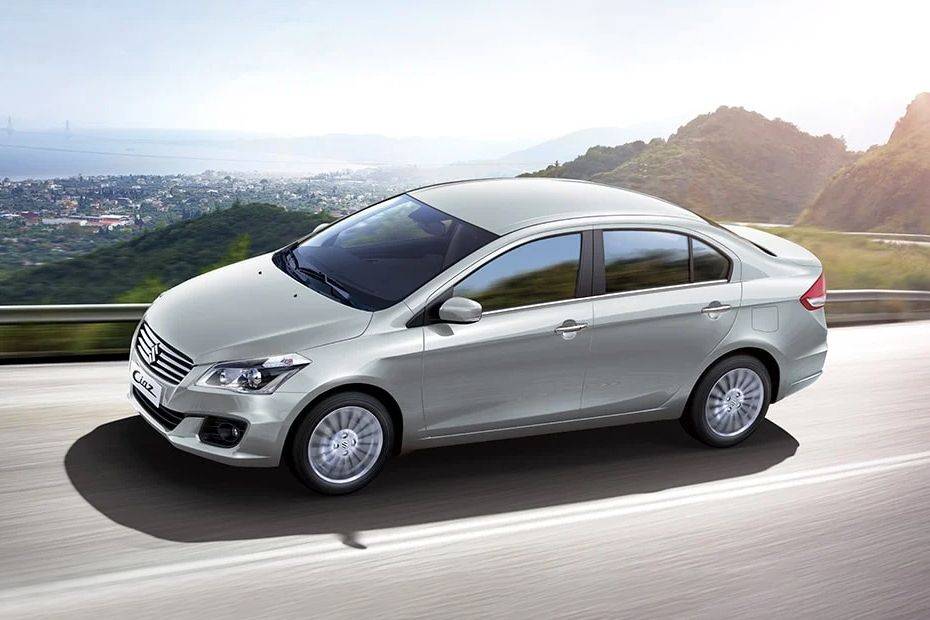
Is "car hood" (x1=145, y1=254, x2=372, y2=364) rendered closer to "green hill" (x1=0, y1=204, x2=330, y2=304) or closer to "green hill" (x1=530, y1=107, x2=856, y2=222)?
"green hill" (x1=0, y1=204, x2=330, y2=304)

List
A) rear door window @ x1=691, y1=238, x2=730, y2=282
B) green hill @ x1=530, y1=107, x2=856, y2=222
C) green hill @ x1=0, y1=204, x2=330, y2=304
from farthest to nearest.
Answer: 1. green hill @ x1=530, y1=107, x2=856, y2=222
2. green hill @ x1=0, y1=204, x2=330, y2=304
3. rear door window @ x1=691, y1=238, x2=730, y2=282

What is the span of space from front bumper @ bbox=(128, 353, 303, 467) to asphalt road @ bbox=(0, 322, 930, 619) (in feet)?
0.97

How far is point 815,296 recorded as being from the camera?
7.83 meters

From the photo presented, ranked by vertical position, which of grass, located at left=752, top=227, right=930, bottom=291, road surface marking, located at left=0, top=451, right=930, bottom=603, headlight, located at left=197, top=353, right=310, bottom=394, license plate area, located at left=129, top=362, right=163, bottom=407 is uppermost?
headlight, located at left=197, top=353, right=310, bottom=394

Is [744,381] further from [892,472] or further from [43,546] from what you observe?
[43,546]

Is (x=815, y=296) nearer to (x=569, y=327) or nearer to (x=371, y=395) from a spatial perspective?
(x=569, y=327)

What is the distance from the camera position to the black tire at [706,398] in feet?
24.1

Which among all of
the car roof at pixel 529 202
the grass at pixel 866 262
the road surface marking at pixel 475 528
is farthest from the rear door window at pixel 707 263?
the grass at pixel 866 262

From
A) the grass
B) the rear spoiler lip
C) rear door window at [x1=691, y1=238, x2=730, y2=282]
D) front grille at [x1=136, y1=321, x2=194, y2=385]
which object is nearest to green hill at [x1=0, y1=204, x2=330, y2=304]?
front grille at [x1=136, y1=321, x2=194, y2=385]

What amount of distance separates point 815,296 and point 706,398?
1181 millimetres

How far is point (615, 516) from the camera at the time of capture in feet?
20.8

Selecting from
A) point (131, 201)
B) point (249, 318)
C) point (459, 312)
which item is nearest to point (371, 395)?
point (459, 312)

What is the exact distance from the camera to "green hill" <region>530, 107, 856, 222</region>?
6962cm

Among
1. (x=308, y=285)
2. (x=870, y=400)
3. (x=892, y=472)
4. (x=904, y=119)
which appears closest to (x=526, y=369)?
(x=308, y=285)
